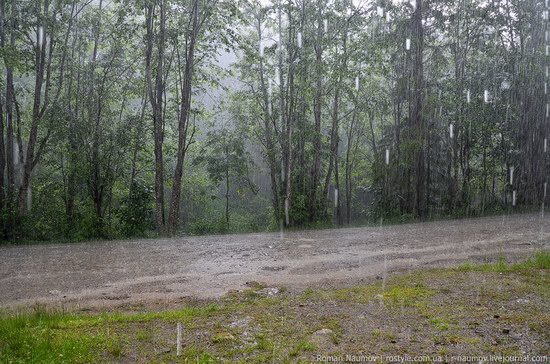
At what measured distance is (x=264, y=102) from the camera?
69.2 feet

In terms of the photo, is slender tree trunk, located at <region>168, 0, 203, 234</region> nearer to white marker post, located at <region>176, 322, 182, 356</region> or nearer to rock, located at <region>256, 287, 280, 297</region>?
rock, located at <region>256, 287, 280, 297</region>

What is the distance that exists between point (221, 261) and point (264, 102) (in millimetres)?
13737

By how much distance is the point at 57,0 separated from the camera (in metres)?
13.1

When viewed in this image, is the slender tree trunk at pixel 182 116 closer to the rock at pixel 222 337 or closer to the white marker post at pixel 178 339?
the white marker post at pixel 178 339

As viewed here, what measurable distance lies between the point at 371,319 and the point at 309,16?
47.5 ft

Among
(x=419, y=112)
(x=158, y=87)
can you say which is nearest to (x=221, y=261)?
(x=158, y=87)

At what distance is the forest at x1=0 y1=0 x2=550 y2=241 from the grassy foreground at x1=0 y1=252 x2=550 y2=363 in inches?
354

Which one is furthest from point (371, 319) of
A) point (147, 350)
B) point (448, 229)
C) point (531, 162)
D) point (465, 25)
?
point (531, 162)

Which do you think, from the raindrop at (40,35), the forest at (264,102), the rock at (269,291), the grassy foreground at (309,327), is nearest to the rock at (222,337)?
the grassy foreground at (309,327)

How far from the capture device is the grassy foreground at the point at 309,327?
3.89m

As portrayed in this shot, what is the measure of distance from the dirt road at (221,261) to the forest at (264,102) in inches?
153

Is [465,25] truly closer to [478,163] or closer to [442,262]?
[478,163]

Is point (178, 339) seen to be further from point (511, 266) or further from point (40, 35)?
point (40, 35)

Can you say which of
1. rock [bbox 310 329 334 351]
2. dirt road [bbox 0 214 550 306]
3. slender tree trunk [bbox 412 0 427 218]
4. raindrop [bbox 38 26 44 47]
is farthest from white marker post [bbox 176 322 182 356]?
slender tree trunk [bbox 412 0 427 218]
